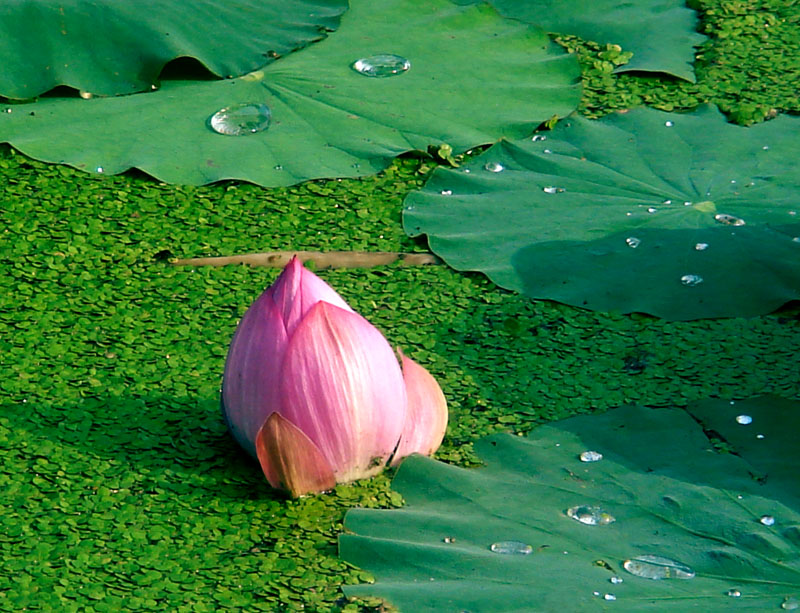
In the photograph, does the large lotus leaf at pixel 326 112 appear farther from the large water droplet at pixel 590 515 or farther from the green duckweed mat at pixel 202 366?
the large water droplet at pixel 590 515

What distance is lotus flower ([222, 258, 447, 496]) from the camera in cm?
136

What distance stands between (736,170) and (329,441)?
40.6 inches

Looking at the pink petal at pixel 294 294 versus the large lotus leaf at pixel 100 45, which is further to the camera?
the large lotus leaf at pixel 100 45

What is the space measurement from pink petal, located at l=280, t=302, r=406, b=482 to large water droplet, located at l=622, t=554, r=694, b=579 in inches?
14.3

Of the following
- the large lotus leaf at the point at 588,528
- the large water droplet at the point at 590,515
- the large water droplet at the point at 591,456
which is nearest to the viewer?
the large lotus leaf at the point at 588,528

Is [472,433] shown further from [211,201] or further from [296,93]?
[296,93]

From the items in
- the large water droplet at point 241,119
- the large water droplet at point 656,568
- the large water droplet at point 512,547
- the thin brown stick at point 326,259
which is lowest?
the thin brown stick at point 326,259

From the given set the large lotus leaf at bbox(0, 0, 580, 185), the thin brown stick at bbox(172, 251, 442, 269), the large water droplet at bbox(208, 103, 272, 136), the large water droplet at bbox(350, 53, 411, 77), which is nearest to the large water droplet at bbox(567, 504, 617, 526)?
the thin brown stick at bbox(172, 251, 442, 269)

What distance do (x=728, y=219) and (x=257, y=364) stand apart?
92 centimetres

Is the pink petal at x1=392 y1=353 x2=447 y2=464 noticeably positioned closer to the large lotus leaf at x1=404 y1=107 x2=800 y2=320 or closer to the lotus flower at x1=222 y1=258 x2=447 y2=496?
the lotus flower at x1=222 y1=258 x2=447 y2=496

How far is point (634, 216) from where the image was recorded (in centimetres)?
190

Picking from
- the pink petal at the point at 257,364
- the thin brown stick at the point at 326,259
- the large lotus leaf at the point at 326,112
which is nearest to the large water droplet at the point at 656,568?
the pink petal at the point at 257,364

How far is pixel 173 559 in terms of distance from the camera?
1314 millimetres

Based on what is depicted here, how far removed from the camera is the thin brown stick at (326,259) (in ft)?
6.18
